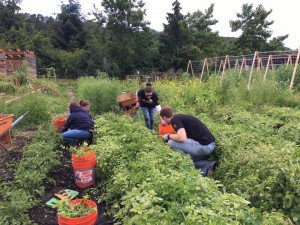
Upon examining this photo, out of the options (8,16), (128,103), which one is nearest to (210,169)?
(128,103)

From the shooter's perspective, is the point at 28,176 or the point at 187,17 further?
the point at 187,17

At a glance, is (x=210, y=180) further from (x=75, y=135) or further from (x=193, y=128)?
(x=75, y=135)

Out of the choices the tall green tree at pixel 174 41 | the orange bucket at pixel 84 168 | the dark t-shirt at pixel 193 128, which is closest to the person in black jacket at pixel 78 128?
the orange bucket at pixel 84 168

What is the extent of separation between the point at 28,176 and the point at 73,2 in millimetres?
36480

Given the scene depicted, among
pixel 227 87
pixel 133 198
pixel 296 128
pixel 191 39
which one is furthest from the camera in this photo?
pixel 191 39

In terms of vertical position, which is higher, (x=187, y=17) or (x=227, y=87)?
(x=187, y=17)

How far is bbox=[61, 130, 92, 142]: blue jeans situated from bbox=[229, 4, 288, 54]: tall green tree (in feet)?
96.2

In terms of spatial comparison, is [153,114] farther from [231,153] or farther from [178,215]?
[178,215]

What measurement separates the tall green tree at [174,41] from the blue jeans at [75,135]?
2360cm

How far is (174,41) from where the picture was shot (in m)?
29.0

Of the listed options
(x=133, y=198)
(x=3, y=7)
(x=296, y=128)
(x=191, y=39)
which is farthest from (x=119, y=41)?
(x=133, y=198)

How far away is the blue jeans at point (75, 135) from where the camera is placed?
571cm

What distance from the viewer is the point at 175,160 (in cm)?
358

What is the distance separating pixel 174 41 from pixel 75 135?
2485 centimetres
